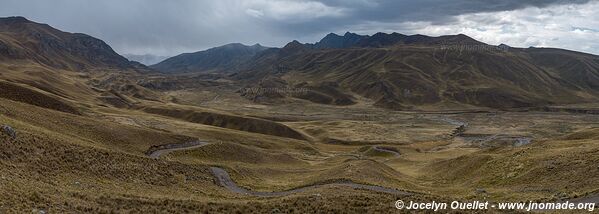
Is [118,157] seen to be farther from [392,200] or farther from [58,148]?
[392,200]

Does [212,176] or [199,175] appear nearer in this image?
[199,175]

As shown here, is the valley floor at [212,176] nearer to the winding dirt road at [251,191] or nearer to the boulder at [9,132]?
the winding dirt road at [251,191]

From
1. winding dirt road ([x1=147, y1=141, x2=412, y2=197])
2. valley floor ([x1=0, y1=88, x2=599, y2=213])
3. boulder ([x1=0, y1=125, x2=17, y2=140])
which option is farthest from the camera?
winding dirt road ([x1=147, y1=141, x2=412, y2=197])

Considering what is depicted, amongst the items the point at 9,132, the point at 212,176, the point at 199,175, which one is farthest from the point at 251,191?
the point at 9,132

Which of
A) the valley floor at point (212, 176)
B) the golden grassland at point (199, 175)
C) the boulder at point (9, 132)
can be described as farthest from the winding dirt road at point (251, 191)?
the boulder at point (9, 132)

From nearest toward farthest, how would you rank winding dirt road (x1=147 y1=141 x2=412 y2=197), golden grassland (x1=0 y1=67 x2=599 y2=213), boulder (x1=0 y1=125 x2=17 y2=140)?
golden grassland (x1=0 y1=67 x2=599 y2=213)
boulder (x1=0 y1=125 x2=17 y2=140)
winding dirt road (x1=147 y1=141 x2=412 y2=197)

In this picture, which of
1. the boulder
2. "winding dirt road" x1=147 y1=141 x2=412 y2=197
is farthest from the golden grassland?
"winding dirt road" x1=147 y1=141 x2=412 y2=197

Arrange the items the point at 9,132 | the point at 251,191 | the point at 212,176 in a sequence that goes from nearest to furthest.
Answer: the point at 9,132, the point at 251,191, the point at 212,176

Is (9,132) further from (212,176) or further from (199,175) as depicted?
(212,176)

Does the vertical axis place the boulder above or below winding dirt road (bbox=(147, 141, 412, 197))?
above

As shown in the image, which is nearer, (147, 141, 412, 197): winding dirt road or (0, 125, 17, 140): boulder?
(0, 125, 17, 140): boulder

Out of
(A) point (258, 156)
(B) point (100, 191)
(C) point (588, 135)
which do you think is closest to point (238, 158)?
(A) point (258, 156)

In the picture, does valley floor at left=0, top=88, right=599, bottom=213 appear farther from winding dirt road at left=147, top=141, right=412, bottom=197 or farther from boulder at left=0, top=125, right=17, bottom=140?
boulder at left=0, top=125, right=17, bottom=140
